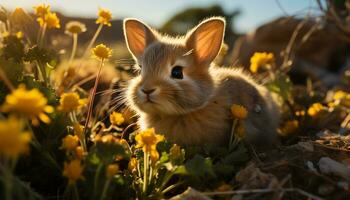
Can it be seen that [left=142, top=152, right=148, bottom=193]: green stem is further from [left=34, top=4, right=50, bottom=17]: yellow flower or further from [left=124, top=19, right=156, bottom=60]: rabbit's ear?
[left=124, top=19, right=156, bottom=60]: rabbit's ear

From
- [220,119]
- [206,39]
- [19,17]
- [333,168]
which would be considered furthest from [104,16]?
[333,168]

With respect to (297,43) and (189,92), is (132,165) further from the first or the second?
(297,43)

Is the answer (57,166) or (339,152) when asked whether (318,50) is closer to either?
(339,152)

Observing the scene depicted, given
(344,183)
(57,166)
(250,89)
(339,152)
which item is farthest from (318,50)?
(57,166)

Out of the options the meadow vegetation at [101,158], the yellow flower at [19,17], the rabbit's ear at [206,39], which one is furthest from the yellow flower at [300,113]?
the yellow flower at [19,17]

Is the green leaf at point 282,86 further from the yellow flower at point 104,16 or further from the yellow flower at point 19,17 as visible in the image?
the yellow flower at point 19,17

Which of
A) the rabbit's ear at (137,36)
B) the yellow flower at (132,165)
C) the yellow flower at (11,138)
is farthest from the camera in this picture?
the rabbit's ear at (137,36)

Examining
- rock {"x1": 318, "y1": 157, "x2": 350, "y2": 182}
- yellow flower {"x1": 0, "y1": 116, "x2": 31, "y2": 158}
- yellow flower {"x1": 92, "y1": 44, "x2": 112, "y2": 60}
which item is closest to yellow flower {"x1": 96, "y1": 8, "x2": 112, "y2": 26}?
yellow flower {"x1": 92, "y1": 44, "x2": 112, "y2": 60}
